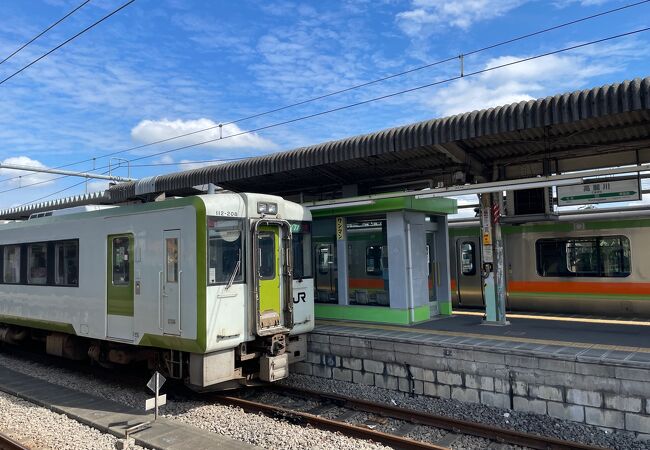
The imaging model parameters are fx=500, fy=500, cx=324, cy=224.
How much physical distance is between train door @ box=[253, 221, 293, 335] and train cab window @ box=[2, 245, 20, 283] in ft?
21.6

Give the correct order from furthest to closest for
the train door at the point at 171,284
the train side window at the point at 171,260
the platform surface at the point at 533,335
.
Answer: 1. the train side window at the point at 171,260
2. the train door at the point at 171,284
3. the platform surface at the point at 533,335

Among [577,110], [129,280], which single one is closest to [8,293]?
[129,280]

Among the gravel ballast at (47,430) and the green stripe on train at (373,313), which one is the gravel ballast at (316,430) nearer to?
the gravel ballast at (47,430)

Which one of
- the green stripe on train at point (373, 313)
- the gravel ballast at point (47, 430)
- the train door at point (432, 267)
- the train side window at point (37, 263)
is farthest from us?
the train door at point (432, 267)

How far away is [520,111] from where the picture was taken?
7832 mm

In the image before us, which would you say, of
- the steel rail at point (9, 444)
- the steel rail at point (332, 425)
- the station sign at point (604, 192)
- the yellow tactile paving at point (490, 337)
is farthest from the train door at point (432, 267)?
the steel rail at point (9, 444)

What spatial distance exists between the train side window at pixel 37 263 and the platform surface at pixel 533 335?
5770 millimetres

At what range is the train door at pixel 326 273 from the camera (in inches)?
468

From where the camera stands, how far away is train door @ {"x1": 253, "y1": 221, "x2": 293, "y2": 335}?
8000mm

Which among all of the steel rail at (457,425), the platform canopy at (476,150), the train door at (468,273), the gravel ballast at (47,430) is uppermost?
the platform canopy at (476,150)

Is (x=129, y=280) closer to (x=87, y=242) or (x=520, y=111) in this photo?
(x=87, y=242)

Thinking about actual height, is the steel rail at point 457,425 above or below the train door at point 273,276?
below

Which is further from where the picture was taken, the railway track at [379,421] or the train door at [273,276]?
the train door at [273,276]

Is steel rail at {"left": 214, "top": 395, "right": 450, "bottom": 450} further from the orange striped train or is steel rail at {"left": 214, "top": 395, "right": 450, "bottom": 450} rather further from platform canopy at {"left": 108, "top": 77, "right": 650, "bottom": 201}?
the orange striped train
